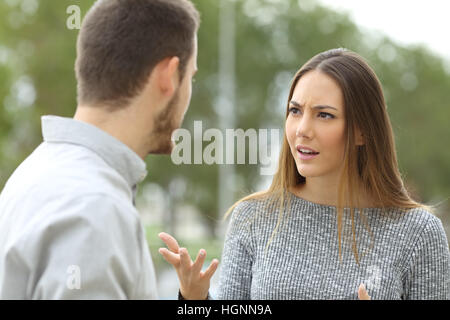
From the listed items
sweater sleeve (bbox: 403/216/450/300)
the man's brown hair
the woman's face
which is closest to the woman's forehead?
the woman's face

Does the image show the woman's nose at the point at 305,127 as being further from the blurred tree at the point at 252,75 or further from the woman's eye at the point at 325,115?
the blurred tree at the point at 252,75

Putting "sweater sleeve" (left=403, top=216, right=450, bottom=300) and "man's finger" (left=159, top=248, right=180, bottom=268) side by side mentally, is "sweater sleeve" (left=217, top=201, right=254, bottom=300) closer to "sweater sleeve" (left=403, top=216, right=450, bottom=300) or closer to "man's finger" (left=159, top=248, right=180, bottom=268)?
"man's finger" (left=159, top=248, right=180, bottom=268)

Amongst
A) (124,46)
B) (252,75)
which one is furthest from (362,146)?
(252,75)

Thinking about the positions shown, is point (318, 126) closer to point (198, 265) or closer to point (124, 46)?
point (198, 265)

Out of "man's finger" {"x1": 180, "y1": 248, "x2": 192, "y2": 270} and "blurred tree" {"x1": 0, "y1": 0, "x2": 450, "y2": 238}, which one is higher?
"blurred tree" {"x1": 0, "y1": 0, "x2": 450, "y2": 238}

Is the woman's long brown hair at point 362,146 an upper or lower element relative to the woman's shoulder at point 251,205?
upper

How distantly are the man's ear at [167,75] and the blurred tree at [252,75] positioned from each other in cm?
1617

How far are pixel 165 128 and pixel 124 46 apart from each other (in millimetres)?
264

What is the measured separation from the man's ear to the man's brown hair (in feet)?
0.06

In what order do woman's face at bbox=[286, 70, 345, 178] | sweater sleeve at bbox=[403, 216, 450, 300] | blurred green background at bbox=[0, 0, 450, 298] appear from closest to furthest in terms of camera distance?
1. sweater sleeve at bbox=[403, 216, 450, 300]
2. woman's face at bbox=[286, 70, 345, 178]
3. blurred green background at bbox=[0, 0, 450, 298]

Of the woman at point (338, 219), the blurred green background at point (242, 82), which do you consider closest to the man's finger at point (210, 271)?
the woman at point (338, 219)

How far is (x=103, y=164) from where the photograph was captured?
5.06 feet

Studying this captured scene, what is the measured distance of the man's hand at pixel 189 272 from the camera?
218 centimetres

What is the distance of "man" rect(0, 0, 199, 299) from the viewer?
4.47 feet
